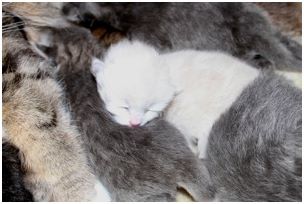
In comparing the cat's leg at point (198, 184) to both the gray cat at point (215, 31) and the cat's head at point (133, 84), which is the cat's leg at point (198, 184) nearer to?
the cat's head at point (133, 84)

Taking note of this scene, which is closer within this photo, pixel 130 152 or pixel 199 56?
pixel 130 152

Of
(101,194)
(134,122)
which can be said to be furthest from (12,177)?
(134,122)

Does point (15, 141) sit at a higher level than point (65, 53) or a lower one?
lower

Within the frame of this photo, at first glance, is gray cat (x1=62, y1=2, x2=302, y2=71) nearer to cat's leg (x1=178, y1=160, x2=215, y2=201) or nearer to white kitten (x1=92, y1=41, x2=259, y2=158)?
white kitten (x1=92, y1=41, x2=259, y2=158)

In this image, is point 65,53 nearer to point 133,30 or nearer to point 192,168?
point 133,30

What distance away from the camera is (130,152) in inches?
52.6

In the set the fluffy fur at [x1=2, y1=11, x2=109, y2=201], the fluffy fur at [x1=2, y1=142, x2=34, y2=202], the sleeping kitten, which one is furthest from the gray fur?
the fluffy fur at [x1=2, y1=142, x2=34, y2=202]

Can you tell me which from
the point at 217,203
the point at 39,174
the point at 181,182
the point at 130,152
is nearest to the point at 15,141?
the point at 39,174

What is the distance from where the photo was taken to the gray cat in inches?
65.1

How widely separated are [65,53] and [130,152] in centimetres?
42

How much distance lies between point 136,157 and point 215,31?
56 centimetres

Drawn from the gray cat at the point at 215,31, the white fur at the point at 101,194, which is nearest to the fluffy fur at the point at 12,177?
the white fur at the point at 101,194

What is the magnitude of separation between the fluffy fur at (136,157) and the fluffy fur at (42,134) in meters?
0.04

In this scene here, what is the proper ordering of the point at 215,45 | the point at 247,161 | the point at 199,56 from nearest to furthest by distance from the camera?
1. the point at 247,161
2. the point at 199,56
3. the point at 215,45
